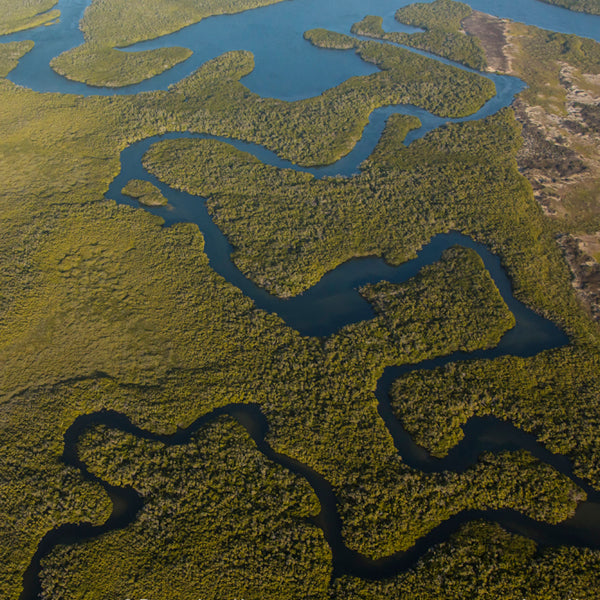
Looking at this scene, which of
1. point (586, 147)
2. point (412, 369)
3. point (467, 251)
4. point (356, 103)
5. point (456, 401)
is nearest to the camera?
point (456, 401)

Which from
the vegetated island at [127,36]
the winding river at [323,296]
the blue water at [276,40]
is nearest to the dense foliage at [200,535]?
the winding river at [323,296]

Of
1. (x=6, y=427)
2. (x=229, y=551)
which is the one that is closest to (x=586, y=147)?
(x=229, y=551)

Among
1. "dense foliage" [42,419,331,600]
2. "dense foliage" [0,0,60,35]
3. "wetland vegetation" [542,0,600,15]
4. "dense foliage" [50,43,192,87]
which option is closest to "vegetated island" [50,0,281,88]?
"dense foliage" [50,43,192,87]

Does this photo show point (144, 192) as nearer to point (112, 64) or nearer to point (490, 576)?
point (112, 64)

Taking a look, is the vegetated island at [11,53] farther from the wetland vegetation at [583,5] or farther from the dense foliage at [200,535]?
the wetland vegetation at [583,5]

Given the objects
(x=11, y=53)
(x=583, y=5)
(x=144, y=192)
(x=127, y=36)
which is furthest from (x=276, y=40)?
(x=583, y=5)

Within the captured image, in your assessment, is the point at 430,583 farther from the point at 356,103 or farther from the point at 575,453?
the point at 356,103
